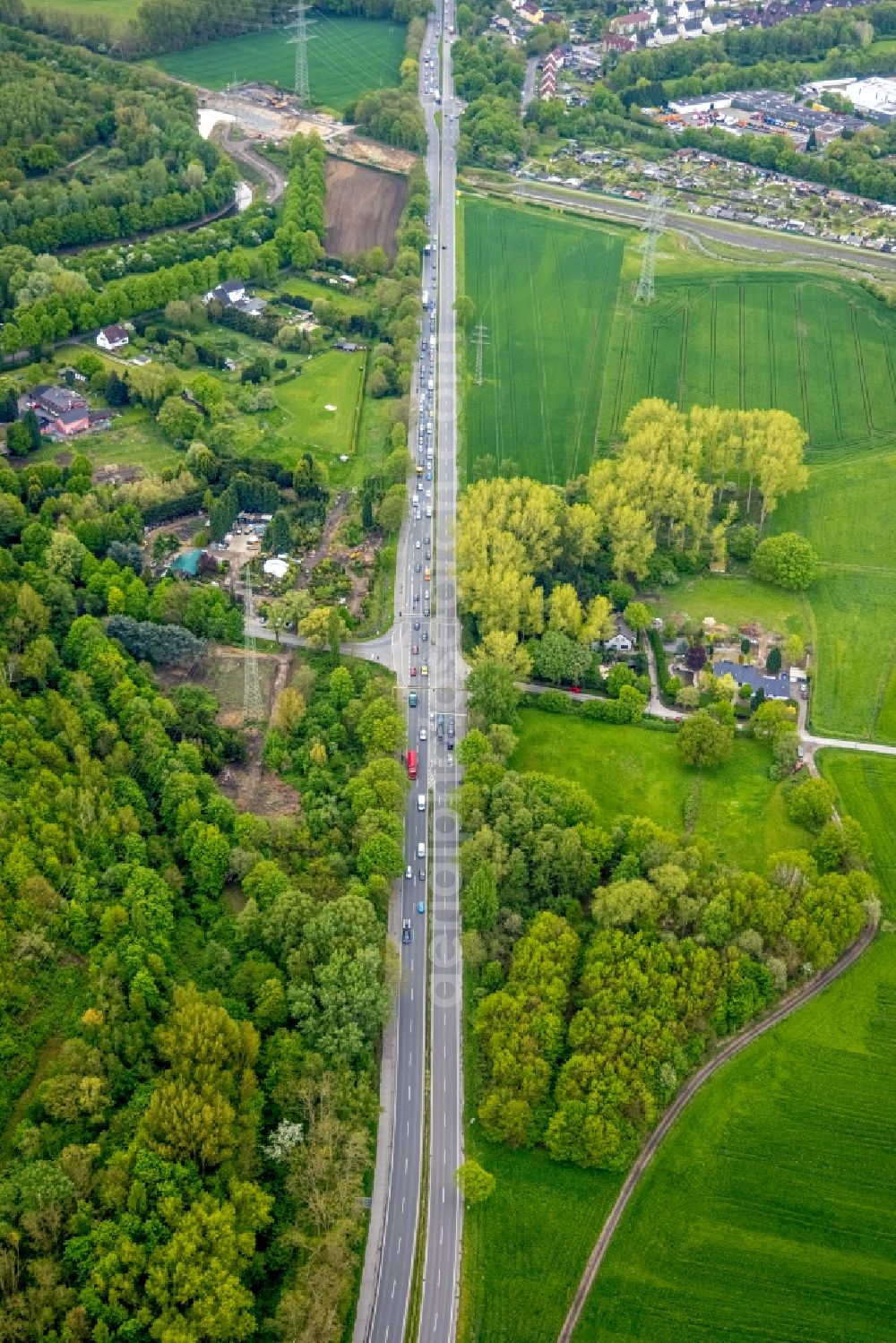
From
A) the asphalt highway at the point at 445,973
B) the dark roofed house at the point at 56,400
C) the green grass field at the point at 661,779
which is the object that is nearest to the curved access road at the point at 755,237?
the asphalt highway at the point at 445,973

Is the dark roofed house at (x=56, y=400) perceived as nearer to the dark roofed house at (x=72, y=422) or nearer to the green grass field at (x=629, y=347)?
the dark roofed house at (x=72, y=422)

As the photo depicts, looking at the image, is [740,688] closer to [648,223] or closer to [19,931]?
[19,931]

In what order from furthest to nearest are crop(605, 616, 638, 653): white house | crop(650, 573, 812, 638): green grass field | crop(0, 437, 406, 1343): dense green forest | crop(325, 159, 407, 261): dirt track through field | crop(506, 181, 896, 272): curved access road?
crop(506, 181, 896, 272): curved access road → crop(325, 159, 407, 261): dirt track through field → crop(650, 573, 812, 638): green grass field → crop(605, 616, 638, 653): white house → crop(0, 437, 406, 1343): dense green forest

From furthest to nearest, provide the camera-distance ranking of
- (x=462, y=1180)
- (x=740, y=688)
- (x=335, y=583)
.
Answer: (x=335, y=583)
(x=740, y=688)
(x=462, y=1180)

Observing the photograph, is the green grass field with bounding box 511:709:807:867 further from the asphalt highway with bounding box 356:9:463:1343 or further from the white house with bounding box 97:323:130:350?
the white house with bounding box 97:323:130:350

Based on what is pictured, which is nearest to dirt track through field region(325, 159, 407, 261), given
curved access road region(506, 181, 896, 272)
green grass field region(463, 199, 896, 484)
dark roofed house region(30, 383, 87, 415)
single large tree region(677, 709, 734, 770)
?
green grass field region(463, 199, 896, 484)

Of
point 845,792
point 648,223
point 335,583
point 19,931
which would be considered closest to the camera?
point 19,931

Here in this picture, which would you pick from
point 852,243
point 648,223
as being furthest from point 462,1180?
point 852,243
